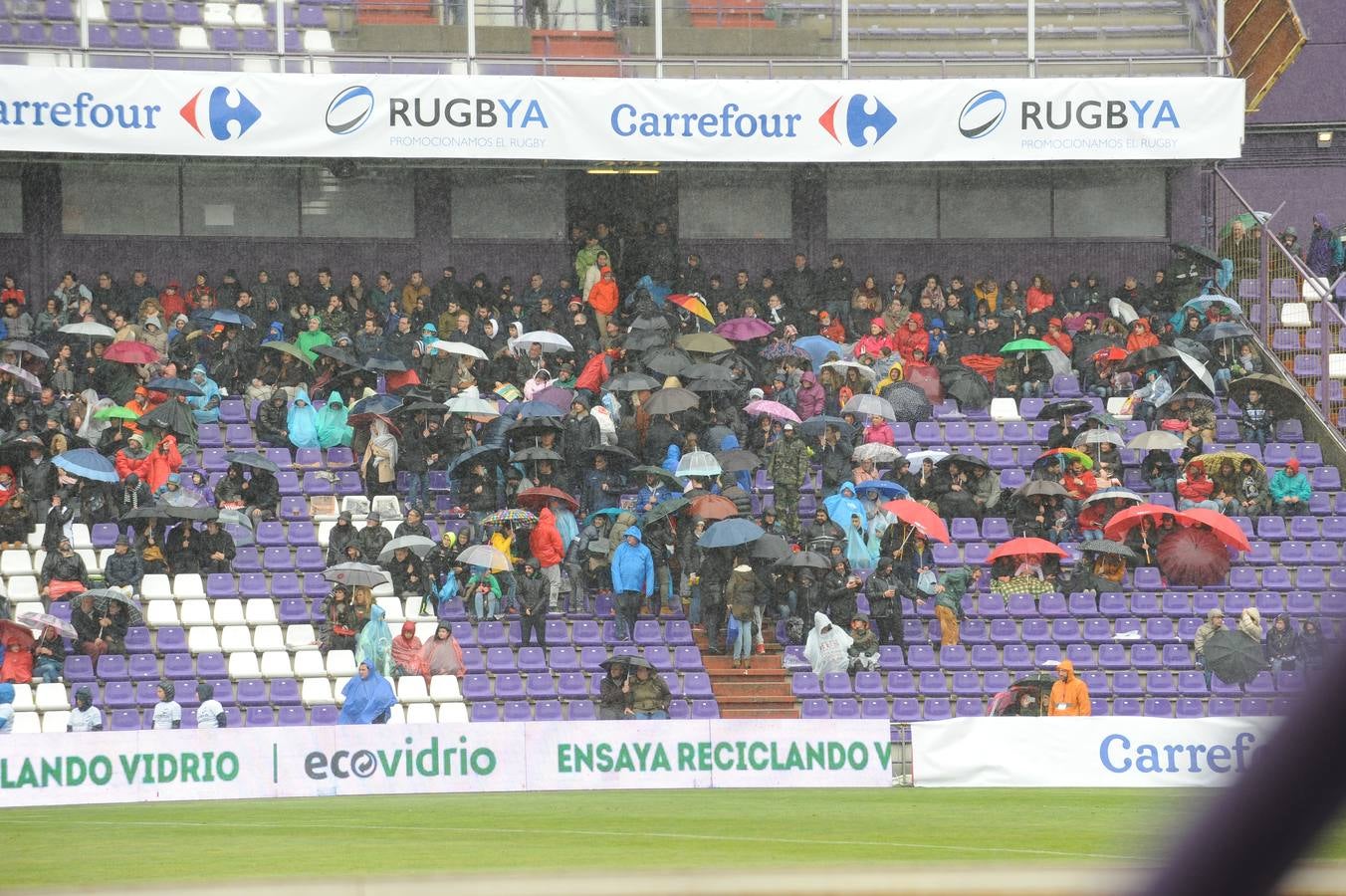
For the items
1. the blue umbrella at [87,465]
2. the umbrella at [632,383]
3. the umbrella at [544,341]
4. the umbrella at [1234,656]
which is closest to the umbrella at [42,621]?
the blue umbrella at [87,465]

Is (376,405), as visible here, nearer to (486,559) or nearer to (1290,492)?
(486,559)

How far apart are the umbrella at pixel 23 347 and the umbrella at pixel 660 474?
8604 millimetres

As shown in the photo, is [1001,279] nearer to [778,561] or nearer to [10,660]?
[778,561]

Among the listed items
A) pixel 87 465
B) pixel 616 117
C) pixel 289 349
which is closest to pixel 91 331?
pixel 289 349

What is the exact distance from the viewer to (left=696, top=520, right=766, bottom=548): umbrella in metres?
24.2

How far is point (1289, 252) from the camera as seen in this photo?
32156 mm

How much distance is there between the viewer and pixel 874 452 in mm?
26672

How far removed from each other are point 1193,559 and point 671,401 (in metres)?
7.27

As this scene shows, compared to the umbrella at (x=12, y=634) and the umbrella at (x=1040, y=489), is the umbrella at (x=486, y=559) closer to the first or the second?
the umbrella at (x=12, y=634)

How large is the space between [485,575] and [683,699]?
301 cm

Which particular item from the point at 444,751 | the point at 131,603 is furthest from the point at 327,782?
the point at 131,603

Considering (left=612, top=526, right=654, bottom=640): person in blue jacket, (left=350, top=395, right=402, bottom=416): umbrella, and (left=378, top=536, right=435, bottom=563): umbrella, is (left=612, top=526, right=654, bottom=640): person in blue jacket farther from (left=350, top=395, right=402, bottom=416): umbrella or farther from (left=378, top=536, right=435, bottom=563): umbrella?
(left=350, top=395, right=402, bottom=416): umbrella

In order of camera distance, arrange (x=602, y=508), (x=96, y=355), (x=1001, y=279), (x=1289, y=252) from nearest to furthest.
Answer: (x=602, y=508), (x=96, y=355), (x=1289, y=252), (x=1001, y=279)

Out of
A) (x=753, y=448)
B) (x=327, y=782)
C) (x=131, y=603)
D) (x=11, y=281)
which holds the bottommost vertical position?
(x=327, y=782)
